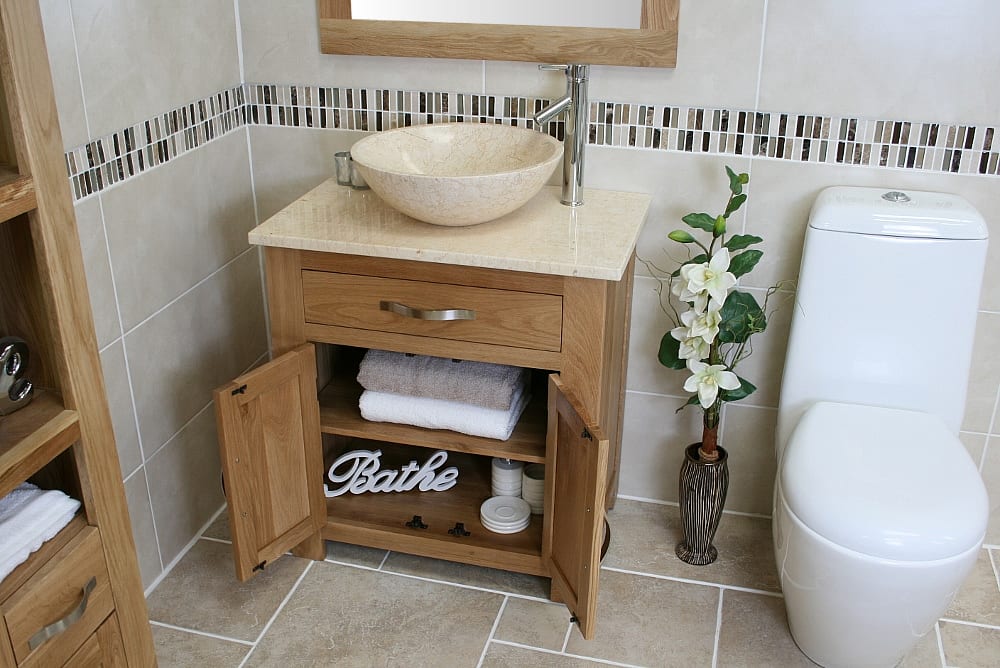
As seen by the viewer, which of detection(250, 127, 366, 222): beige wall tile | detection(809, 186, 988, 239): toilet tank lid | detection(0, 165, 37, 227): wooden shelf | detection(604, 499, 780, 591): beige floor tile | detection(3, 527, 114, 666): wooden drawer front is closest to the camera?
detection(0, 165, 37, 227): wooden shelf

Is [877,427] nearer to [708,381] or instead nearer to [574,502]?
[708,381]

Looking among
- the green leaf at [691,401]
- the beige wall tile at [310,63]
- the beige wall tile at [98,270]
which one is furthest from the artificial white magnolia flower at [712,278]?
the beige wall tile at [98,270]

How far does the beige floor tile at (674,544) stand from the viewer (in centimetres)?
217

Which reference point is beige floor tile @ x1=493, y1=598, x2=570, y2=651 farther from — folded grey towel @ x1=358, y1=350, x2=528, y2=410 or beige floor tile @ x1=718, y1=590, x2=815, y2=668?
folded grey towel @ x1=358, y1=350, x2=528, y2=410

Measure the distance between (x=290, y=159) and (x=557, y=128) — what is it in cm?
67

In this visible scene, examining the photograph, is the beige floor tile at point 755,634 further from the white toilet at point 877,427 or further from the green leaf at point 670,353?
the green leaf at point 670,353

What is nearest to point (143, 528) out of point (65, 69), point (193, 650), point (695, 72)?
point (193, 650)

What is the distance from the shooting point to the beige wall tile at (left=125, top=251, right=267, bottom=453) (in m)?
2.01

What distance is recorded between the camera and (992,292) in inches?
79.8

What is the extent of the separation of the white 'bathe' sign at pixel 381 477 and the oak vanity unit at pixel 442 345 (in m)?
0.08

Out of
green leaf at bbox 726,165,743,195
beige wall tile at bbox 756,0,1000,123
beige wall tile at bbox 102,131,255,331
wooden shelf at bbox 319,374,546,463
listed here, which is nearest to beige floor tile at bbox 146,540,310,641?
wooden shelf at bbox 319,374,546,463

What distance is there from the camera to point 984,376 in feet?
6.91

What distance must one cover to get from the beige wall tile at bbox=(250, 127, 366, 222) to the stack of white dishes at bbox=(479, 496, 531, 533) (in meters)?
0.88

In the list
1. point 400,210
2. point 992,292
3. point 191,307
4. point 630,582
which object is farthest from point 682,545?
point 191,307
